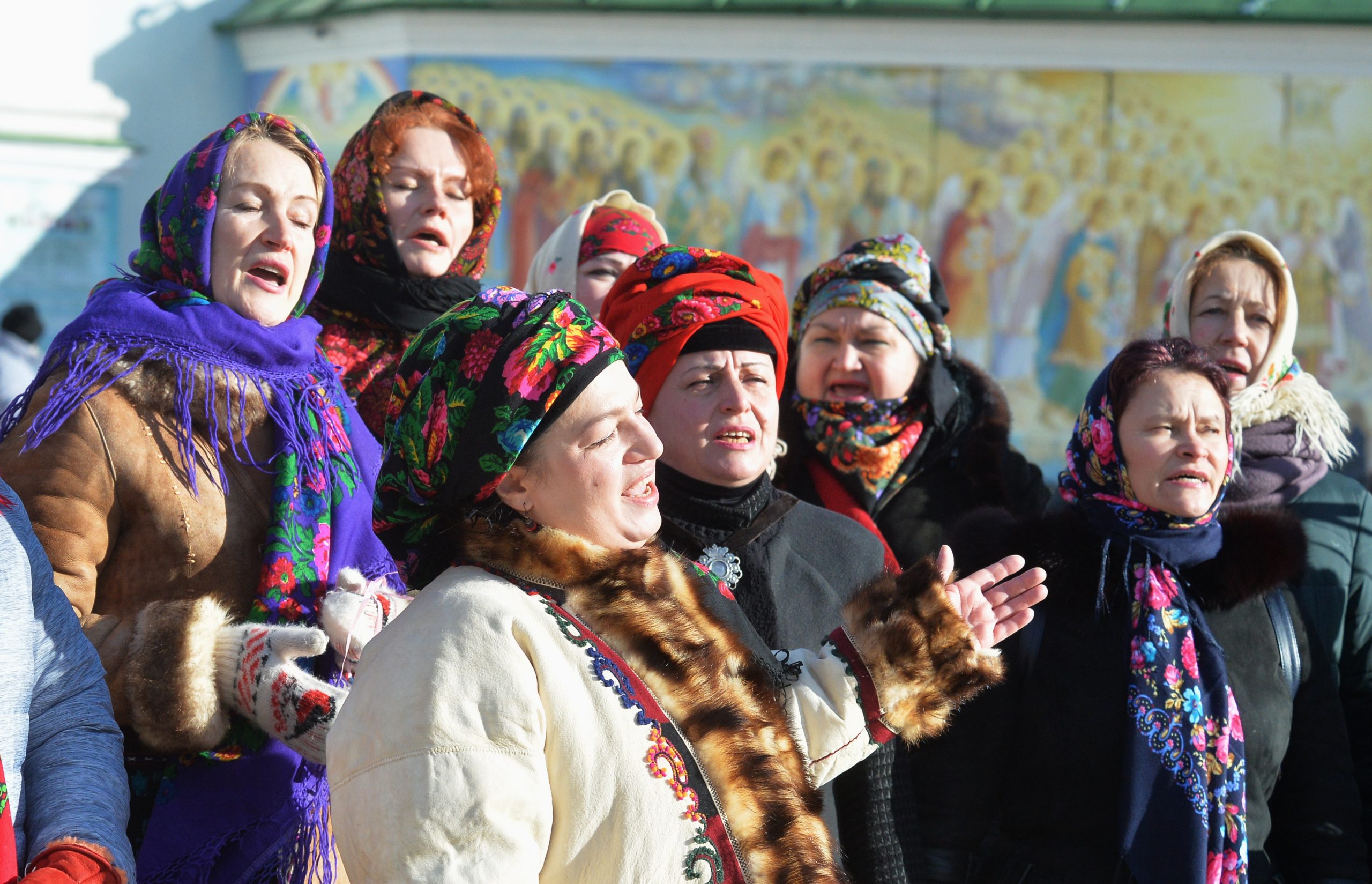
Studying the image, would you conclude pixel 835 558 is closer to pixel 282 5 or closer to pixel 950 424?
pixel 950 424

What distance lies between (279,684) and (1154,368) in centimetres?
213

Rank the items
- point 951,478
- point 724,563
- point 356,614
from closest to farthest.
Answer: point 356,614 < point 724,563 < point 951,478

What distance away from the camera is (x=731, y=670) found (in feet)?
7.35

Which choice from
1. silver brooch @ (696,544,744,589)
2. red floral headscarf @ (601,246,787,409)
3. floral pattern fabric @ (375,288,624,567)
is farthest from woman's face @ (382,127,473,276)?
floral pattern fabric @ (375,288,624,567)

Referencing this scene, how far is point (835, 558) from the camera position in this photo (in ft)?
10.2

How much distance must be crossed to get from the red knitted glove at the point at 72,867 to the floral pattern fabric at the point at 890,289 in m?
2.66

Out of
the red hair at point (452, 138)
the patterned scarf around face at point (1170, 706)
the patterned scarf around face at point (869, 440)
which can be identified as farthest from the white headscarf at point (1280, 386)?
the red hair at point (452, 138)

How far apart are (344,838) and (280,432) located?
1.25 metres

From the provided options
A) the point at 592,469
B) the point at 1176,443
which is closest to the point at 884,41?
the point at 1176,443

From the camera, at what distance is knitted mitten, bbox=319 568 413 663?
269 cm

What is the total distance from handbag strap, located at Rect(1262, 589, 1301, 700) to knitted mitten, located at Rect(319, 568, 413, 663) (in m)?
2.03

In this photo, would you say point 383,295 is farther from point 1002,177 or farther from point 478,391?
point 1002,177

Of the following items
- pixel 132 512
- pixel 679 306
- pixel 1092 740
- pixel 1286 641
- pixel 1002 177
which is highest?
pixel 679 306

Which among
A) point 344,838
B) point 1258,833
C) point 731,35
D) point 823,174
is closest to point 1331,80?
point 823,174
